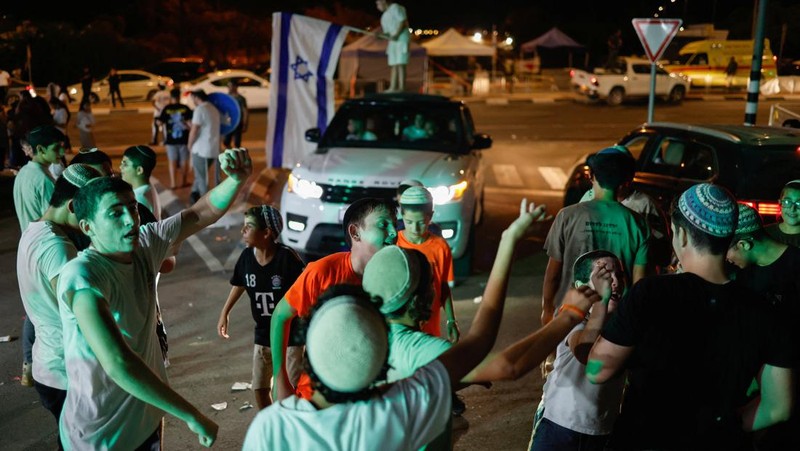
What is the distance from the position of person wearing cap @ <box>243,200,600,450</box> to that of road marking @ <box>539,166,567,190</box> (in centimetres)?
1155

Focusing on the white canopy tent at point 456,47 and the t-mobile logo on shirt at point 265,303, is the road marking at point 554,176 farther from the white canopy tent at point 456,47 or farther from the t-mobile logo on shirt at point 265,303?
the white canopy tent at point 456,47

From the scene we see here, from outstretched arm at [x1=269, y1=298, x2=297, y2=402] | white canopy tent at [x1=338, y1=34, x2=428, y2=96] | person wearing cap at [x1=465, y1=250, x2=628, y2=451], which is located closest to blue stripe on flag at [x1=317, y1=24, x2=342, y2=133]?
outstretched arm at [x1=269, y1=298, x2=297, y2=402]

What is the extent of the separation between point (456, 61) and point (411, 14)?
1360 inches

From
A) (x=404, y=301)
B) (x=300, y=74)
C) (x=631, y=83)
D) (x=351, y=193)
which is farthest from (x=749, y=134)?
(x=631, y=83)

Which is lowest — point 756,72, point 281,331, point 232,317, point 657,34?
point 232,317

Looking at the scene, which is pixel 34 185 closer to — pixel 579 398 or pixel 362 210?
pixel 362 210

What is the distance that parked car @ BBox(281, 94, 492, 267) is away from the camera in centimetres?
772

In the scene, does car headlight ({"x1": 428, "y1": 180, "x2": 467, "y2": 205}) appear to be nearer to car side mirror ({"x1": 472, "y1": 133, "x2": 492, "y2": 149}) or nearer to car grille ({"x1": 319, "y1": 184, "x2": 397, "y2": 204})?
car grille ({"x1": 319, "y1": 184, "x2": 397, "y2": 204})

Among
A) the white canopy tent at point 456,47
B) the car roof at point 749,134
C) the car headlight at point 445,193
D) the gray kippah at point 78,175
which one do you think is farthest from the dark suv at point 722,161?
the white canopy tent at point 456,47

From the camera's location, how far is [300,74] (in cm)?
1112

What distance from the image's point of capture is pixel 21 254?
3.68 meters

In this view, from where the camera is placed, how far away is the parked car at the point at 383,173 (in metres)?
7.72

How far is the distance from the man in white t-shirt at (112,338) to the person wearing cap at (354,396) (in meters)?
0.75

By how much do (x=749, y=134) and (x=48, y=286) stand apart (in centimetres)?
600
